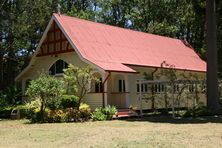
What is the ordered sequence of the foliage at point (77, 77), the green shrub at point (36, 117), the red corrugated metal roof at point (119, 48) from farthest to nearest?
the red corrugated metal roof at point (119, 48), the foliage at point (77, 77), the green shrub at point (36, 117)

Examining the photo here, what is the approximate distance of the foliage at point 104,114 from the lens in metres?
23.8

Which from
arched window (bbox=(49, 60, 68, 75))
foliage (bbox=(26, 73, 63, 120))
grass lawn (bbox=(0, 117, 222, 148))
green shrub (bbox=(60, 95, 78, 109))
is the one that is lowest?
grass lawn (bbox=(0, 117, 222, 148))

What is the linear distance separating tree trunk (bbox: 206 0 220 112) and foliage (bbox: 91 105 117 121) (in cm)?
615

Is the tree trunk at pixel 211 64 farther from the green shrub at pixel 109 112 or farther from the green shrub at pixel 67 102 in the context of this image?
the green shrub at pixel 67 102

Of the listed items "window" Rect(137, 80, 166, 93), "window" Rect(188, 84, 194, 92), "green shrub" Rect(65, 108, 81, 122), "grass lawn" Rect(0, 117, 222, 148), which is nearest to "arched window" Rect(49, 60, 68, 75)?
"window" Rect(137, 80, 166, 93)

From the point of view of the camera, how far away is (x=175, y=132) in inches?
616

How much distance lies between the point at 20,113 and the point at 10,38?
33.2ft

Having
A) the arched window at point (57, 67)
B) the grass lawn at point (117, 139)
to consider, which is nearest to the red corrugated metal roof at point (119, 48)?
the arched window at point (57, 67)

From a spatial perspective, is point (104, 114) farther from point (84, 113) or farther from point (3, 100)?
point (3, 100)

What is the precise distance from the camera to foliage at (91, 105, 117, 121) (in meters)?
23.8

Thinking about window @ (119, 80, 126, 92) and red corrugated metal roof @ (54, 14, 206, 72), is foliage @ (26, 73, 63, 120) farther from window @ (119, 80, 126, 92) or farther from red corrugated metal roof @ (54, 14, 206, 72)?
window @ (119, 80, 126, 92)

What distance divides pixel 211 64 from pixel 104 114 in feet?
24.4

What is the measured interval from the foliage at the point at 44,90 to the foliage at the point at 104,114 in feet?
7.95

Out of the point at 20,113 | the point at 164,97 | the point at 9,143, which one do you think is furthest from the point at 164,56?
the point at 9,143
